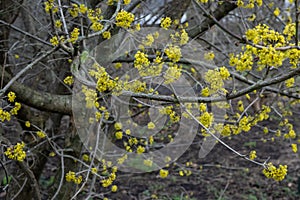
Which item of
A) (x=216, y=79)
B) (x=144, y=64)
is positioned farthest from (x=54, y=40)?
(x=216, y=79)

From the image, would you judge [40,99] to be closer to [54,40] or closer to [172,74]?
[54,40]

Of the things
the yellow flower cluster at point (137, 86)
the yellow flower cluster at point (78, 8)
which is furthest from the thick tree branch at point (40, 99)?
the yellow flower cluster at point (137, 86)

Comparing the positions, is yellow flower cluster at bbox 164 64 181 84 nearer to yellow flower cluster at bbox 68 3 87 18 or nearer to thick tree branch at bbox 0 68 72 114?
yellow flower cluster at bbox 68 3 87 18

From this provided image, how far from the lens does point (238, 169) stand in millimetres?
6410

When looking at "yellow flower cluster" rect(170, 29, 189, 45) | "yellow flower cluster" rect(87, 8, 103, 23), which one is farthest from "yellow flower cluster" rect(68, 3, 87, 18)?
"yellow flower cluster" rect(170, 29, 189, 45)

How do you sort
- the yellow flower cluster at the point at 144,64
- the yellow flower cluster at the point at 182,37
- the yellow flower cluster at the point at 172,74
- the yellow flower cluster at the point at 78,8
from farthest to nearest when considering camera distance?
the yellow flower cluster at the point at 78,8 < the yellow flower cluster at the point at 182,37 < the yellow flower cluster at the point at 172,74 < the yellow flower cluster at the point at 144,64

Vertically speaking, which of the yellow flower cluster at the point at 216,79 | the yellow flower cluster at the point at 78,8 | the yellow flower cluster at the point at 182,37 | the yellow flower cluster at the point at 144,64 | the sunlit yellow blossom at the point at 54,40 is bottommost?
the yellow flower cluster at the point at 216,79

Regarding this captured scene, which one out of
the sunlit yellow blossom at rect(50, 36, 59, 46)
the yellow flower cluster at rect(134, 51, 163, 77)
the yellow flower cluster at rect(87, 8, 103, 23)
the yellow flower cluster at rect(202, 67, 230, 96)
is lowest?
the yellow flower cluster at rect(202, 67, 230, 96)

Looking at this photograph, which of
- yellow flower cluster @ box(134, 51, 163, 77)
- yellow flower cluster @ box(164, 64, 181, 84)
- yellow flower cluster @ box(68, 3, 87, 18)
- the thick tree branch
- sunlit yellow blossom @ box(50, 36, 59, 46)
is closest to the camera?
yellow flower cluster @ box(134, 51, 163, 77)

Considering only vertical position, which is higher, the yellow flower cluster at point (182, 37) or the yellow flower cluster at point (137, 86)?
the yellow flower cluster at point (182, 37)

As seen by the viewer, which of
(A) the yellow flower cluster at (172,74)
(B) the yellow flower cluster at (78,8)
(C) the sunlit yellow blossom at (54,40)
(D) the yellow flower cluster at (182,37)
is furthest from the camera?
(B) the yellow flower cluster at (78,8)

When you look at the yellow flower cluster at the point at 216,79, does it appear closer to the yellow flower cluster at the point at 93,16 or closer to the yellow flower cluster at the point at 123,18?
the yellow flower cluster at the point at 123,18

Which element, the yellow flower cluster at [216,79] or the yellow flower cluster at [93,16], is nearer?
the yellow flower cluster at [216,79]

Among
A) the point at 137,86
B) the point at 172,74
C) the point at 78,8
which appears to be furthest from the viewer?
the point at 78,8
